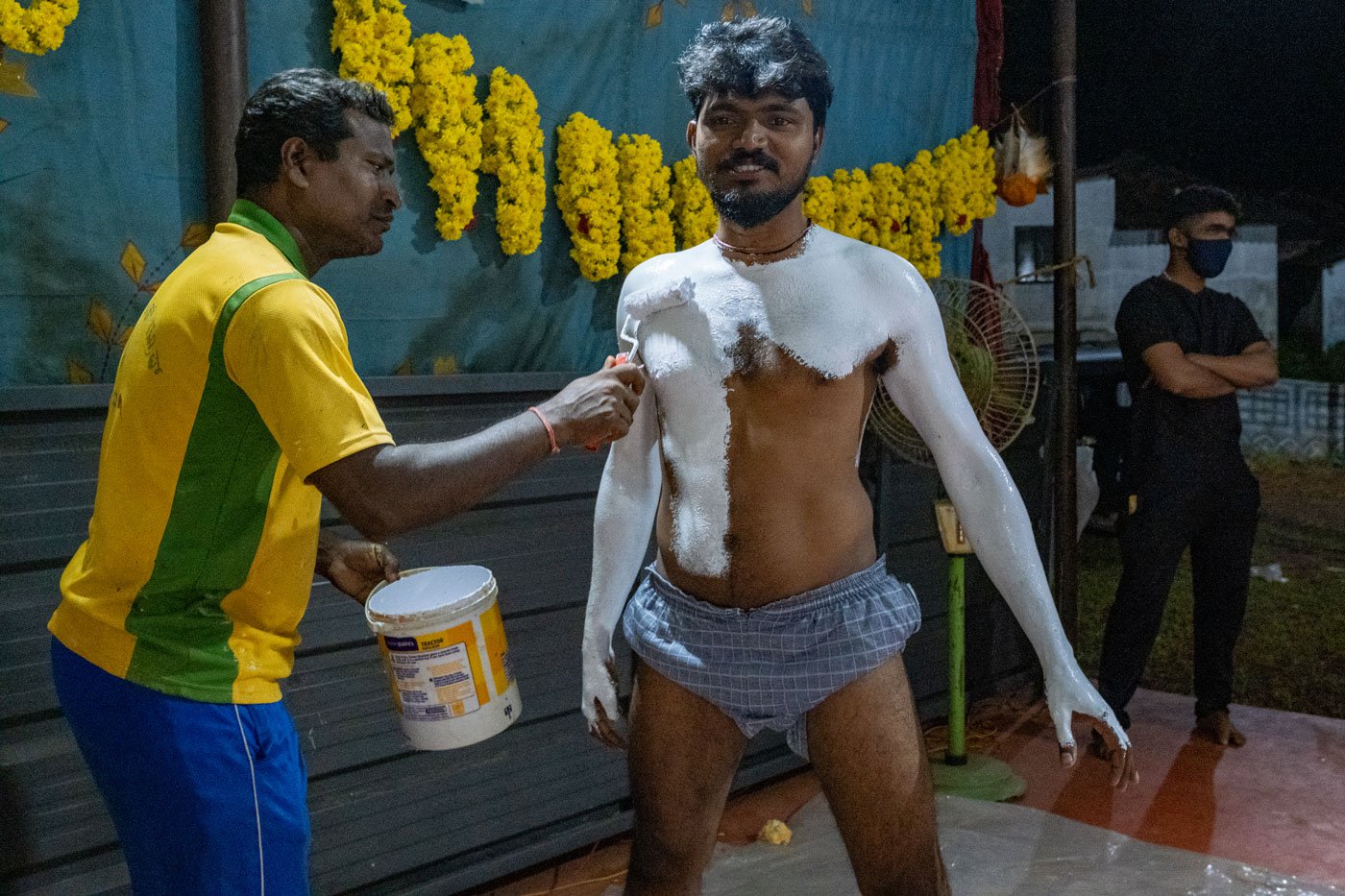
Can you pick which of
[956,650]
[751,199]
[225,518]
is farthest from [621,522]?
[956,650]

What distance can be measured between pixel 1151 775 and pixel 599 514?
3255 millimetres

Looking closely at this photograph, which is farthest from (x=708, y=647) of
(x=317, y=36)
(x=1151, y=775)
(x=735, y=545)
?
(x=1151, y=775)

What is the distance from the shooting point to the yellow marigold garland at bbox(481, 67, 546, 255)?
3625 millimetres

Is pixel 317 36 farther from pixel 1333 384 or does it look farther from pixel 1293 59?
pixel 1333 384

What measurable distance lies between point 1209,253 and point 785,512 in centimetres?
332

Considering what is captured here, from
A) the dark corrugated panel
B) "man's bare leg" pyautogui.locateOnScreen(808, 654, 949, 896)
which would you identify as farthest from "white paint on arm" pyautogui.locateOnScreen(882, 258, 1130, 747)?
the dark corrugated panel

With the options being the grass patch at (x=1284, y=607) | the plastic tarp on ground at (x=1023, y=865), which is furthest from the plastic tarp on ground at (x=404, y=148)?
the grass patch at (x=1284, y=607)

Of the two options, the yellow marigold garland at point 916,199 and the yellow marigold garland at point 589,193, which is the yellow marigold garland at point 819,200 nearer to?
the yellow marigold garland at point 916,199

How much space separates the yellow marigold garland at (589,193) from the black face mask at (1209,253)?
2.60m

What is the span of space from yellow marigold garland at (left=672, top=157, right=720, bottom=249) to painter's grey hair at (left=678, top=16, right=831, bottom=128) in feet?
5.67

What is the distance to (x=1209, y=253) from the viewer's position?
15.6ft

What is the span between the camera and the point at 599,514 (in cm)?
262

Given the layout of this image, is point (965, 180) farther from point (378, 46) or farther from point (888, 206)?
point (378, 46)

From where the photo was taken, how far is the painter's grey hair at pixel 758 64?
235 centimetres
